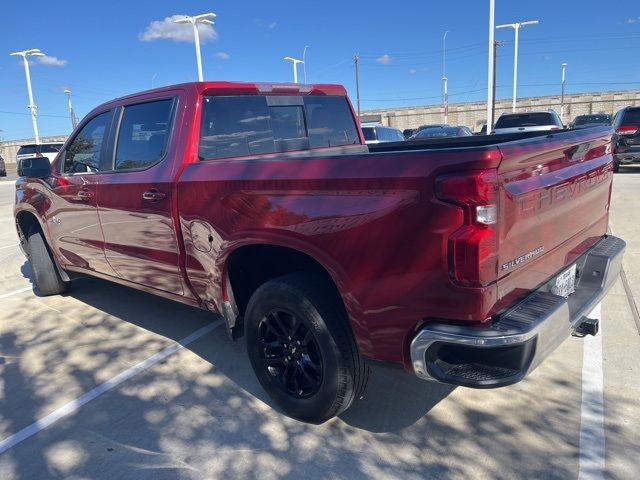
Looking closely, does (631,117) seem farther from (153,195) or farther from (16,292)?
(16,292)

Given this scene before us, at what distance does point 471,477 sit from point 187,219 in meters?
2.21

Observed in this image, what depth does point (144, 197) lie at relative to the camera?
358 cm

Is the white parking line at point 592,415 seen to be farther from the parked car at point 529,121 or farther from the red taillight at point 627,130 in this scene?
the red taillight at point 627,130

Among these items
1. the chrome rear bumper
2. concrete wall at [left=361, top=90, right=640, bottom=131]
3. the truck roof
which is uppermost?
concrete wall at [left=361, top=90, right=640, bottom=131]

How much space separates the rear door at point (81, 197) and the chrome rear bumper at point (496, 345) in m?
3.06

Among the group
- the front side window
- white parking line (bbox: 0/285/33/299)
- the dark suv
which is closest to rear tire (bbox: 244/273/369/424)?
the front side window

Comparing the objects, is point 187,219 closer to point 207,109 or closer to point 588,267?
point 207,109

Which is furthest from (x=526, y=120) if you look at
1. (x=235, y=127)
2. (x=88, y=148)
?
(x=88, y=148)

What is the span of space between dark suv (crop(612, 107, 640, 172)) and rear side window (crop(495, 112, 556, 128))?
2.18 metres

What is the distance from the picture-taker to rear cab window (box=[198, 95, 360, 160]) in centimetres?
355

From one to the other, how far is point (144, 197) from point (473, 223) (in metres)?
2.39

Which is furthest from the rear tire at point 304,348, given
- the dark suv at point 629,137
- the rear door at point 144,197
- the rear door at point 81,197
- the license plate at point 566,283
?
the dark suv at point 629,137

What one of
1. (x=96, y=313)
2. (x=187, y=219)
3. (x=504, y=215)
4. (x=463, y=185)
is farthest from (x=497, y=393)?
(x=96, y=313)

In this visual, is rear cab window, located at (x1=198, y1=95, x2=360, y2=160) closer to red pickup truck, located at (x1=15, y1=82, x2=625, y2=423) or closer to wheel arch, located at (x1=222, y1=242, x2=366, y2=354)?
red pickup truck, located at (x1=15, y1=82, x2=625, y2=423)
